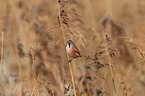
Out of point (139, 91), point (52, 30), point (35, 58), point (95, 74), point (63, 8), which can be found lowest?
point (139, 91)

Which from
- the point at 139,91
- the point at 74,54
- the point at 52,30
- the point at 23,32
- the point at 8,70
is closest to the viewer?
the point at 52,30

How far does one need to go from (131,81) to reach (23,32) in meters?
1.87

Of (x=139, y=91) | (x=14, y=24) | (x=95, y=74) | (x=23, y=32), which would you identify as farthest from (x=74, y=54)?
(x=14, y=24)

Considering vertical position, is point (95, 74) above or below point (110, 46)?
below

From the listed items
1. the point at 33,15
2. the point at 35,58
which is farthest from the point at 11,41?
the point at 35,58

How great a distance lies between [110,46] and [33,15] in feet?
4.74

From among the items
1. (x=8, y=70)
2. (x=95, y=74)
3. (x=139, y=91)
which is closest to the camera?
Answer: (x=95, y=74)

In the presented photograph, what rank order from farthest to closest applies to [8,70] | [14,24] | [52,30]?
[14,24] < [8,70] < [52,30]

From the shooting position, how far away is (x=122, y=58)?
2.61m

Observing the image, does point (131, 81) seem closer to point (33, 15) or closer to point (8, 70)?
point (33, 15)

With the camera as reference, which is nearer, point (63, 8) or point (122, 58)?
point (63, 8)

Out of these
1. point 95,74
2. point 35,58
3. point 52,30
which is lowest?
point 95,74

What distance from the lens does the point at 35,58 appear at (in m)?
1.32

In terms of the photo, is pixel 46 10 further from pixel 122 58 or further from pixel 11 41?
pixel 122 58
